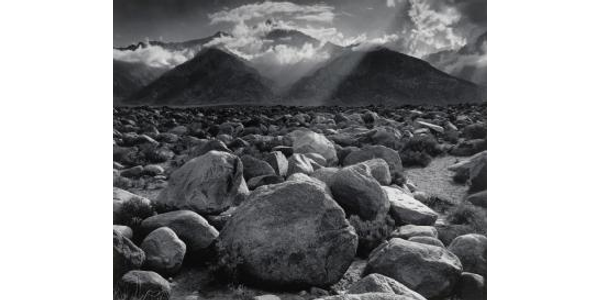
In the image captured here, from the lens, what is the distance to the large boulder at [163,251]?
19.0 feet

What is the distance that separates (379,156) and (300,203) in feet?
9.15

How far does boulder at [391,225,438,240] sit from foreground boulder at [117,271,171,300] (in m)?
2.84

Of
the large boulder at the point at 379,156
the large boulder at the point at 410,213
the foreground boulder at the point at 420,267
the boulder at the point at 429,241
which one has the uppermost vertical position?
the large boulder at the point at 379,156

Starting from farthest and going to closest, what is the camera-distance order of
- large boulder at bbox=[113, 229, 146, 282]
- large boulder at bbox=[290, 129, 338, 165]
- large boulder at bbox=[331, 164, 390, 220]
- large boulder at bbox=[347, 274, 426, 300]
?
large boulder at bbox=[290, 129, 338, 165] < large boulder at bbox=[331, 164, 390, 220] < large boulder at bbox=[113, 229, 146, 282] < large boulder at bbox=[347, 274, 426, 300]

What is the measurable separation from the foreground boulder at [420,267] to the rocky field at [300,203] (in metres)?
0.01

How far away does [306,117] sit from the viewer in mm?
7688

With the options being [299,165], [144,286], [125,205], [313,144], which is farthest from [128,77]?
[144,286]

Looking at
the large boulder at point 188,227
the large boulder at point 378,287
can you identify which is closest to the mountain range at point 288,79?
the large boulder at point 188,227

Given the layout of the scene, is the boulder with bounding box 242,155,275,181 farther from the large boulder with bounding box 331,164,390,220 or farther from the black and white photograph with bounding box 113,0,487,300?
the large boulder with bounding box 331,164,390,220

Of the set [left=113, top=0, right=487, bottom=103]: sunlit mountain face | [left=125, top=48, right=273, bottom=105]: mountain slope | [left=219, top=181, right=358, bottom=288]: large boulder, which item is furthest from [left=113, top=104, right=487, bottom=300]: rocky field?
[left=113, top=0, right=487, bottom=103]: sunlit mountain face

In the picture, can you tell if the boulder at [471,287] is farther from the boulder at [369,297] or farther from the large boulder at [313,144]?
the large boulder at [313,144]

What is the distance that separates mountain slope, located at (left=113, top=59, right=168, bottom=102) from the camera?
718 cm
